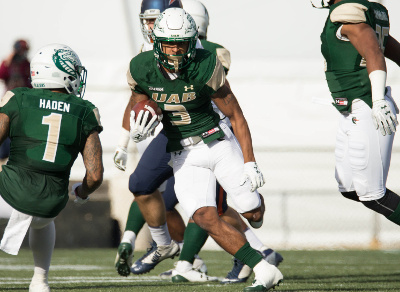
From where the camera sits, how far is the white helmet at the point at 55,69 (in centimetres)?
401

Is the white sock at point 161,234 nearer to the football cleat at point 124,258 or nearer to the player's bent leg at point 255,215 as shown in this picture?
the football cleat at point 124,258

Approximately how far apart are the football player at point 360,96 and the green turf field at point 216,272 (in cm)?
66

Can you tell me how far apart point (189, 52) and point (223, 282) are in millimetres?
1716

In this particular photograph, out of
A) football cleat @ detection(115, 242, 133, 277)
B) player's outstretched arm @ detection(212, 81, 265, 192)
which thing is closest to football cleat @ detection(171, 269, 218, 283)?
football cleat @ detection(115, 242, 133, 277)

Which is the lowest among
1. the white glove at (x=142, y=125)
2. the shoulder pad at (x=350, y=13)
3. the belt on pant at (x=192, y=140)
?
the belt on pant at (x=192, y=140)

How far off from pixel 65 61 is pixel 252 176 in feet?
3.67

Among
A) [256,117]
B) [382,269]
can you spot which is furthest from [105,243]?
[382,269]

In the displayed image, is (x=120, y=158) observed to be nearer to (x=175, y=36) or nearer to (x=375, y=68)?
(x=175, y=36)

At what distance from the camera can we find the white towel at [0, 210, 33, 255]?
378 centimetres

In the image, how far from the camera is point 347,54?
435cm

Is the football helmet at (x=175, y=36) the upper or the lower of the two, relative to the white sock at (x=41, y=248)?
upper

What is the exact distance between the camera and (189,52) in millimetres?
4152

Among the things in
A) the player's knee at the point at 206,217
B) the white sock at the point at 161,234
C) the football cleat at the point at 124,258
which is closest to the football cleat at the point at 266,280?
the player's knee at the point at 206,217

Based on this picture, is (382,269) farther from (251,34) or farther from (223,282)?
(251,34)
